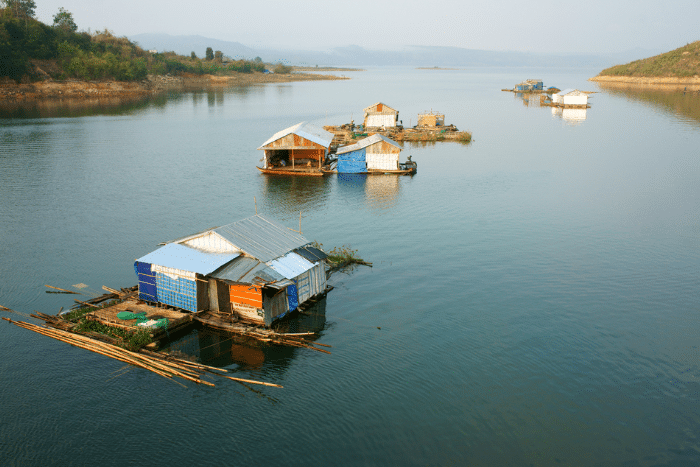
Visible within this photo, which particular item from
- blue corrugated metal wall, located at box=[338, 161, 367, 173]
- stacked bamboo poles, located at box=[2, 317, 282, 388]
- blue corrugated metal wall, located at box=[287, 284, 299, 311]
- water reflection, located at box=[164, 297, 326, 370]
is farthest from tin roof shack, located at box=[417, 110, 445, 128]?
stacked bamboo poles, located at box=[2, 317, 282, 388]

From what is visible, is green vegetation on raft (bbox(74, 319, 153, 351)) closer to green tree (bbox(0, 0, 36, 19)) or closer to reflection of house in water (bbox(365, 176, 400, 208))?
reflection of house in water (bbox(365, 176, 400, 208))

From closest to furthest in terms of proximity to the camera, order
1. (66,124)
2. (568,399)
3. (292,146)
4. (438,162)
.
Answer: (568,399) < (292,146) < (438,162) < (66,124)

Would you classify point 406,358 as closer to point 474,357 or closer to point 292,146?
point 474,357

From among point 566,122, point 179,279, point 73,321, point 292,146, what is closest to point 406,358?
point 179,279

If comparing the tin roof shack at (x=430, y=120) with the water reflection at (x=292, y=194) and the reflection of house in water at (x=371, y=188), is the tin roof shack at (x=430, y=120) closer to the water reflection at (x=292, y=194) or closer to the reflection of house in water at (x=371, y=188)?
the reflection of house in water at (x=371, y=188)

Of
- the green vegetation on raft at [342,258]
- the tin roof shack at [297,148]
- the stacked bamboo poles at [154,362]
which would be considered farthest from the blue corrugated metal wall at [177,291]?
the tin roof shack at [297,148]
